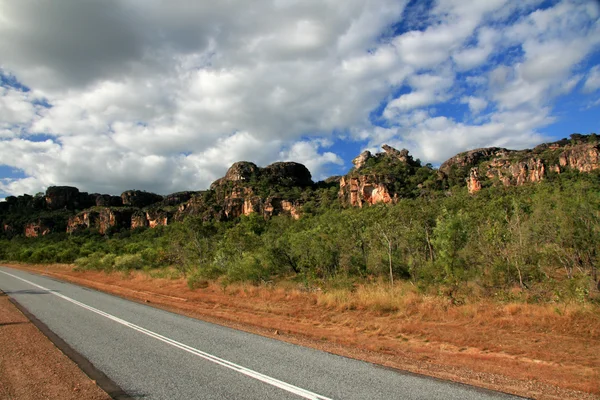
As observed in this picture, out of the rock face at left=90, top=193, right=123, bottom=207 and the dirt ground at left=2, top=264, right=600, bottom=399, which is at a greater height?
the rock face at left=90, top=193, right=123, bottom=207

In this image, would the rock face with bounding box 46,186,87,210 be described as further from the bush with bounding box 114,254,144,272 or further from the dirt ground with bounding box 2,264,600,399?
the dirt ground with bounding box 2,264,600,399

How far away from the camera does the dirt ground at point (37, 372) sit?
17.1ft

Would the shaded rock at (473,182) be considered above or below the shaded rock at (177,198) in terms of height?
below

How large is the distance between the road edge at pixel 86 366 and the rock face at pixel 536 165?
8163 cm

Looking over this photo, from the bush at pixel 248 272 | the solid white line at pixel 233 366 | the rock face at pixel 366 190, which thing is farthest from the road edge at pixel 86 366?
the rock face at pixel 366 190

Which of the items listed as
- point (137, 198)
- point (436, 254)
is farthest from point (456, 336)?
point (137, 198)

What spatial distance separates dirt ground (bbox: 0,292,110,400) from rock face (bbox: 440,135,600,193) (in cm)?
8231

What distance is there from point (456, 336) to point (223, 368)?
5.73 meters

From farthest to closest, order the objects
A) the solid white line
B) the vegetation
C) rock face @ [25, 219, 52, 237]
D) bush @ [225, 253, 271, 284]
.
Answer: rock face @ [25, 219, 52, 237] → bush @ [225, 253, 271, 284] → the vegetation → the solid white line

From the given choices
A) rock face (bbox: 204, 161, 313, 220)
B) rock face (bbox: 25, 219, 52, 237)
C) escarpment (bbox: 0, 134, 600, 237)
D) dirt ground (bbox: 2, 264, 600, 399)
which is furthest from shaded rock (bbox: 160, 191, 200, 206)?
dirt ground (bbox: 2, 264, 600, 399)

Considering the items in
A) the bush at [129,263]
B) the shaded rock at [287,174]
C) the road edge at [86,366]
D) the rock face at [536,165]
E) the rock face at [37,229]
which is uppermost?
the shaded rock at [287,174]

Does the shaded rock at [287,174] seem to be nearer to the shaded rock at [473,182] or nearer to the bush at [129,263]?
the shaded rock at [473,182]

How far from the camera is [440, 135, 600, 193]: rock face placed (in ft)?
248

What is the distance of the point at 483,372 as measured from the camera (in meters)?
6.16
